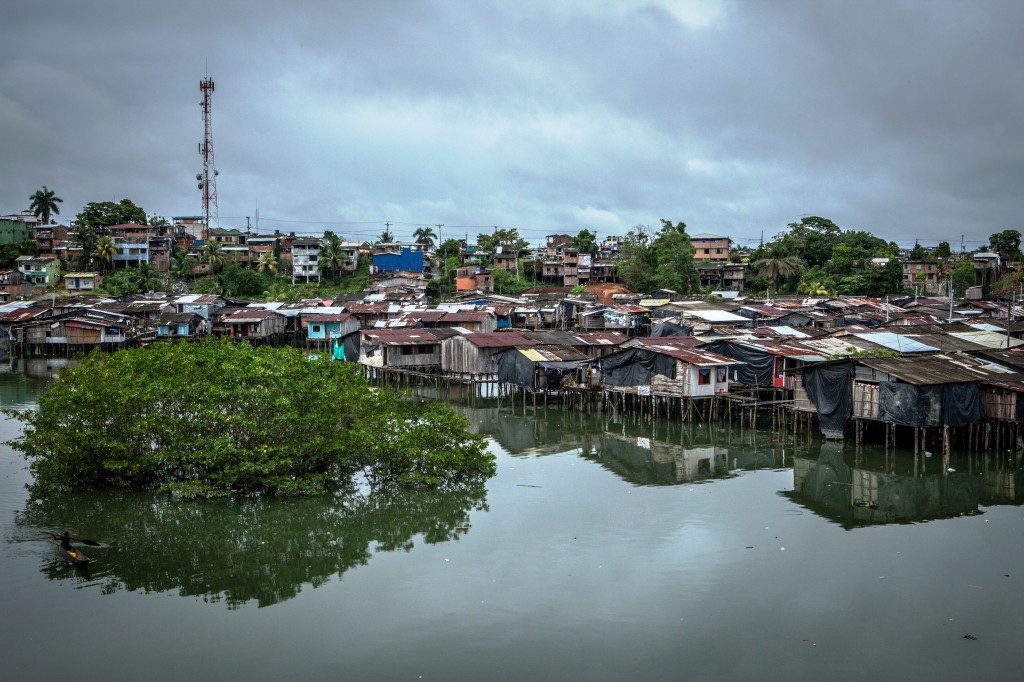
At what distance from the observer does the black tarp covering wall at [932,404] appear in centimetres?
2088

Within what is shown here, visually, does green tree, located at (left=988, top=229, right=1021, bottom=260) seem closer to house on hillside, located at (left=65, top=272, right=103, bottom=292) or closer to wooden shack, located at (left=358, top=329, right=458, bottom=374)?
wooden shack, located at (left=358, top=329, right=458, bottom=374)

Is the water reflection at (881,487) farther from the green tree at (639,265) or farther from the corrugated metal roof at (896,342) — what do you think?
the green tree at (639,265)

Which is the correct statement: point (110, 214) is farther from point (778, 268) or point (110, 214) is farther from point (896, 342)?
point (896, 342)

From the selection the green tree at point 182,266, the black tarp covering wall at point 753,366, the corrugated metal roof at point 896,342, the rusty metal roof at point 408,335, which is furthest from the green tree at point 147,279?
the corrugated metal roof at point 896,342

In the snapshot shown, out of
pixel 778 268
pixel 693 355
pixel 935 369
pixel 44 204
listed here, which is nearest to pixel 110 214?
pixel 44 204

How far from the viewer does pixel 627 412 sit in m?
29.0

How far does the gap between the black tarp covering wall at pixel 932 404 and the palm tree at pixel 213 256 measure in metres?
56.6

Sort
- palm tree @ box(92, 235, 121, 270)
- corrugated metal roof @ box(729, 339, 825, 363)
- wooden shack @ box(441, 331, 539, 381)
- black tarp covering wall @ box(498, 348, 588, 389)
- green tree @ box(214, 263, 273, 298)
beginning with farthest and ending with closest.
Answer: green tree @ box(214, 263, 273, 298)
palm tree @ box(92, 235, 121, 270)
wooden shack @ box(441, 331, 539, 381)
black tarp covering wall @ box(498, 348, 588, 389)
corrugated metal roof @ box(729, 339, 825, 363)

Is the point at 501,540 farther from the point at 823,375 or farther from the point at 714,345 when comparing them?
the point at 714,345

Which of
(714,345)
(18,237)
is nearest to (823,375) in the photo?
(714,345)

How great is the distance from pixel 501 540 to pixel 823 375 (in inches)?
470

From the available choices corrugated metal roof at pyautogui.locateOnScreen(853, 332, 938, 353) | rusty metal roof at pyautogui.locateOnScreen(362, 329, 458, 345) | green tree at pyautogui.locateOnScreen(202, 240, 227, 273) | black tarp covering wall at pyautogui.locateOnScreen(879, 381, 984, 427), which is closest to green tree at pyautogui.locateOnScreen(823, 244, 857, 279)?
corrugated metal roof at pyautogui.locateOnScreen(853, 332, 938, 353)

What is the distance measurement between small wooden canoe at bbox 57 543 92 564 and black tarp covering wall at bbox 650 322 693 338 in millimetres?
32880

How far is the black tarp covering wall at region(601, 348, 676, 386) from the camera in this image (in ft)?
88.5
